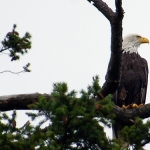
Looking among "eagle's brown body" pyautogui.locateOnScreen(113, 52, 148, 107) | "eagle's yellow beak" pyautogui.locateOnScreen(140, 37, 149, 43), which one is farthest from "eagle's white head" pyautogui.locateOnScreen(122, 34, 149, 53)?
"eagle's brown body" pyautogui.locateOnScreen(113, 52, 148, 107)

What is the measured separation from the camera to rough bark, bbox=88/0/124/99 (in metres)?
4.23

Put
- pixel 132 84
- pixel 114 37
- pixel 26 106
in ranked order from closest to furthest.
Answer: pixel 114 37, pixel 26 106, pixel 132 84

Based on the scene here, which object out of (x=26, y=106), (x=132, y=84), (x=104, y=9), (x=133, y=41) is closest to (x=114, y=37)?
(x=104, y=9)

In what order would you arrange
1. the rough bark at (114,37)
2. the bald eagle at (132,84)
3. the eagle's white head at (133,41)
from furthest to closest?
1. the eagle's white head at (133,41)
2. the bald eagle at (132,84)
3. the rough bark at (114,37)

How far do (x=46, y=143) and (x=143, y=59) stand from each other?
466 centimetres

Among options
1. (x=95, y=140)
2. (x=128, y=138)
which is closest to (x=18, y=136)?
(x=95, y=140)

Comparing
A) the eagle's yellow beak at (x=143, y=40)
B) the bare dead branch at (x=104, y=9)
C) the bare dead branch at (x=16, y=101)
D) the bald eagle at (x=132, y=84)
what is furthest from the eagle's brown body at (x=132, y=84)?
the bare dead branch at (x=104, y=9)

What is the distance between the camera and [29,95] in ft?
15.2

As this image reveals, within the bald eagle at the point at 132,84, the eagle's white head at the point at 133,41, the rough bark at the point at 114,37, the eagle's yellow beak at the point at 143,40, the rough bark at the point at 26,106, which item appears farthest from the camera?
the eagle's yellow beak at the point at 143,40

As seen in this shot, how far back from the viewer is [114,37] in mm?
4293

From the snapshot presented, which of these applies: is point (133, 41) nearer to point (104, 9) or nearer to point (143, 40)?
point (143, 40)

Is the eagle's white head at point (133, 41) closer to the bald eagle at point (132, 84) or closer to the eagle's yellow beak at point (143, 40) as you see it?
the eagle's yellow beak at point (143, 40)

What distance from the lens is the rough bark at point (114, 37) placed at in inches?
166

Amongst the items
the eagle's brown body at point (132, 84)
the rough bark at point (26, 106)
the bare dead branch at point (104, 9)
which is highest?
the bare dead branch at point (104, 9)
